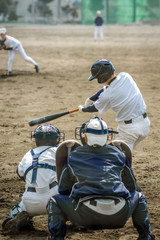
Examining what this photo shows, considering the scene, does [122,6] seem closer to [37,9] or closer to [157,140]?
[37,9]

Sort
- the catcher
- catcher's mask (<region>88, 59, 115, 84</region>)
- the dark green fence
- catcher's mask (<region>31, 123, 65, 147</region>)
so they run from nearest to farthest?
the catcher
catcher's mask (<region>31, 123, 65, 147</region>)
catcher's mask (<region>88, 59, 115, 84</region>)
the dark green fence

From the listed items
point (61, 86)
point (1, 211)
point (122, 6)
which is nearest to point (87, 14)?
point (122, 6)

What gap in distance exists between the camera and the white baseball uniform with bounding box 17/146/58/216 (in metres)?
4.91

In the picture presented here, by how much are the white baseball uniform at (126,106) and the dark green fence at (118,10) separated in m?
Result: 46.7

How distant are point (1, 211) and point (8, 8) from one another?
2253 inches

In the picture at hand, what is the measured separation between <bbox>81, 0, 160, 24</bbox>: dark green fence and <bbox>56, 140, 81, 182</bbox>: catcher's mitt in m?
48.5

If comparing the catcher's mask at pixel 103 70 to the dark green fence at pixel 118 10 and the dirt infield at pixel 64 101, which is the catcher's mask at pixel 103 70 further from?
the dark green fence at pixel 118 10

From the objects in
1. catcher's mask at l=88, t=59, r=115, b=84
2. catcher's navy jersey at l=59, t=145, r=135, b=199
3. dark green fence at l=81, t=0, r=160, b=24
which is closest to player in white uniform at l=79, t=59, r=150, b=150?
catcher's mask at l=88, t=59, r=115, b=84

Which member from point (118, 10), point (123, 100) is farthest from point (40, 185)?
point (118, 10)

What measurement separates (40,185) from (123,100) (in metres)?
1.81

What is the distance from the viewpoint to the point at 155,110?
440 inches

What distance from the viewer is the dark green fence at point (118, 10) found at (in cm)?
5150

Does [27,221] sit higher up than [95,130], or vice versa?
[95,130]

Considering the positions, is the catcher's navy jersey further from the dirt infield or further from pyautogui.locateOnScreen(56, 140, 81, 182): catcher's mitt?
the dirt infield
